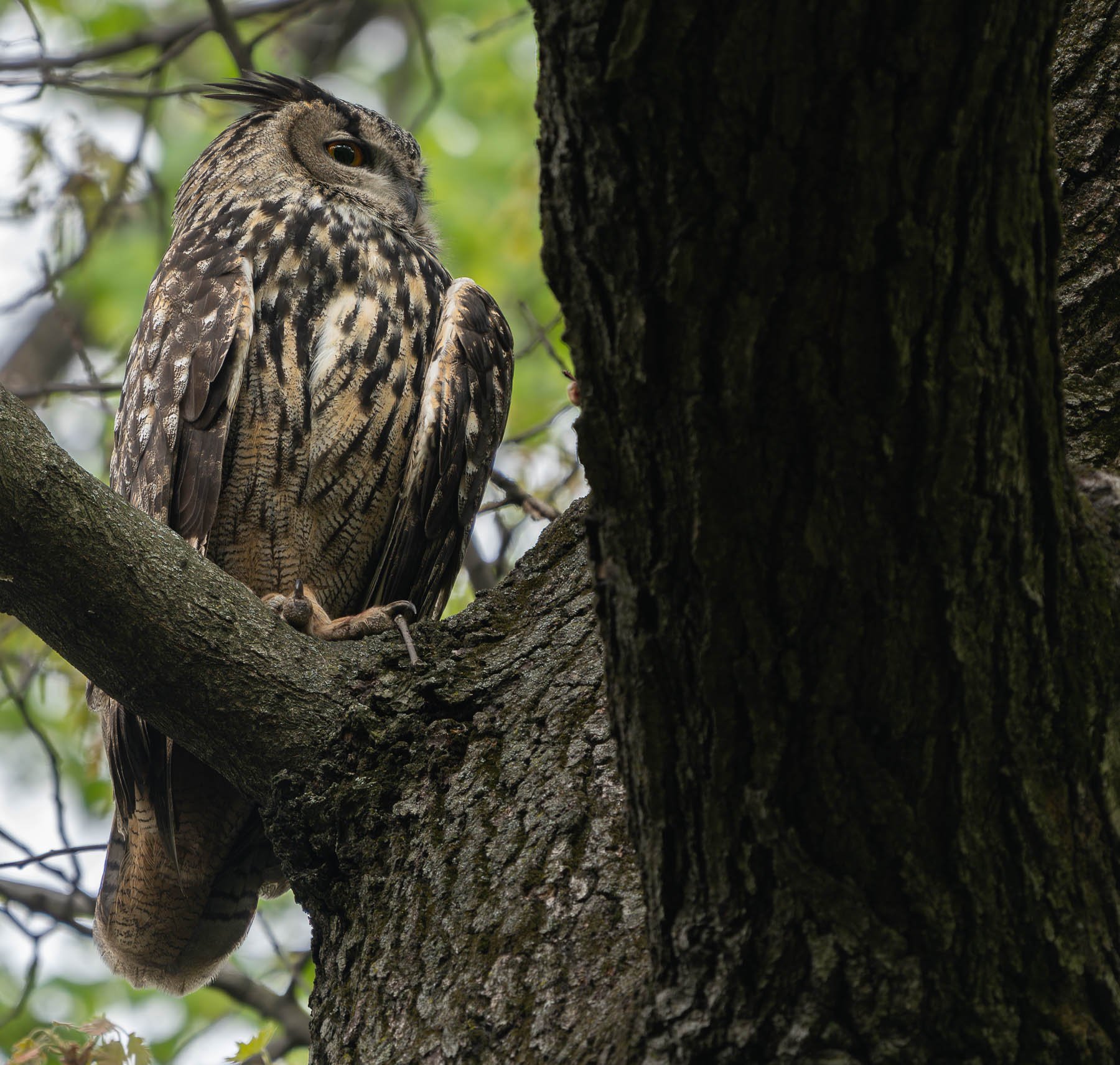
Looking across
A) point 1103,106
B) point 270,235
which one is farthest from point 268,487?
point 1103,106

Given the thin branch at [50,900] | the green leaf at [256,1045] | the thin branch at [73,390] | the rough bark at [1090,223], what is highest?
the thin branch at [73,390]

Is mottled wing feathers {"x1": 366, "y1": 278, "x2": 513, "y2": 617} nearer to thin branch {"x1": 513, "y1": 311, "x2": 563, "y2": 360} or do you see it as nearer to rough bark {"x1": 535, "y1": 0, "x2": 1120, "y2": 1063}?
thin branch {"x1": 513, "y1": 311, "x2": 563, "y2": 360}

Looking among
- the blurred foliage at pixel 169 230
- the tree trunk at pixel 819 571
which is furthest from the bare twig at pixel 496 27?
the tree trunk at pixel 819 571

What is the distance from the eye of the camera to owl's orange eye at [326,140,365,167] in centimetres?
380

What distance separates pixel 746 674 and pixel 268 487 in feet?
6.48

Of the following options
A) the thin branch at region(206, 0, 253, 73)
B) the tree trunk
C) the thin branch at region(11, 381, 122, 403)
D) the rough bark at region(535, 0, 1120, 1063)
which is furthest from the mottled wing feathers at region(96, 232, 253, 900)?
the rough bark at region(535, 0, 1120, 1063)

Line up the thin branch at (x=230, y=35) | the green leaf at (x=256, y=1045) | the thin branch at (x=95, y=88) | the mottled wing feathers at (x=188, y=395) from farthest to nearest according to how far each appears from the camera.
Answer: the thin branch at (x=95, y=88), the thin branch at (x=230, y=35), the mottled wing feathers at (x=188, y=395), the green leaf at (x=256, y=1045)

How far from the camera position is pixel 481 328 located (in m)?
3.22

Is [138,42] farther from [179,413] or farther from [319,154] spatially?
[179,413]

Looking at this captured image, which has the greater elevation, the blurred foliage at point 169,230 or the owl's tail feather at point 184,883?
the blurred foliage at point 169,230

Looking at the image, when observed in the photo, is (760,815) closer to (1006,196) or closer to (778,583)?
(778,583)

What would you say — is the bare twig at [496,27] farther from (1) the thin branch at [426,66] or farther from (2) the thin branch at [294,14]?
(2) the thin branch at [294,14]

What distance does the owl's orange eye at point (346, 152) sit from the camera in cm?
380

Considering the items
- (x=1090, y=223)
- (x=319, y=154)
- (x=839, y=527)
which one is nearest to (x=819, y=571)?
(x=839, y=527)
